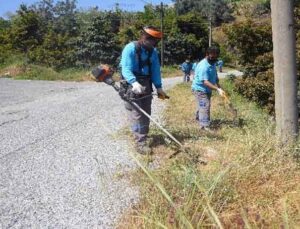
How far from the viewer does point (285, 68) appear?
5512 mm

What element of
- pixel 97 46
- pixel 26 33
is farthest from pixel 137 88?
pixel 26 33

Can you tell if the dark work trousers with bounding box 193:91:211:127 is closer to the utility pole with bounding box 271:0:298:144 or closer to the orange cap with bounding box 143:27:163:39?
the orange cap with bounding box 143:27:163:39

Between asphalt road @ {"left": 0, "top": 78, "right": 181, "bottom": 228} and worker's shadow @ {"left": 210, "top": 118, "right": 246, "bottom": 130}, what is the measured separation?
1.68 meters

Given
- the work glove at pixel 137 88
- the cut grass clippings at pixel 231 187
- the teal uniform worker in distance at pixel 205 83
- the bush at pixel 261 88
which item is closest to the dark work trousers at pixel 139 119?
the work glove at pixel 137 88

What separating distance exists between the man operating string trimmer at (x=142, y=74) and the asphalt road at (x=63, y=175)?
0.29 meters

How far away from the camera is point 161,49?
149ft

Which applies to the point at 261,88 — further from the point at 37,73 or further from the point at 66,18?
the point at 66,18

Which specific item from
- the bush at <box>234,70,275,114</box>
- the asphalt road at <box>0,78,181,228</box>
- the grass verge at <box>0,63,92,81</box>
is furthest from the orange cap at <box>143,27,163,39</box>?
the grass verge at <box>0,63,92,81</box>

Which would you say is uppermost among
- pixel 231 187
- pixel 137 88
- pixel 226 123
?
pixel 137 88

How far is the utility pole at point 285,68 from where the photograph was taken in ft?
17.7

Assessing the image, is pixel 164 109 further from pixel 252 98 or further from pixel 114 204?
pixel 114 204

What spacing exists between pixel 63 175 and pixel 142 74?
1838 millimetres

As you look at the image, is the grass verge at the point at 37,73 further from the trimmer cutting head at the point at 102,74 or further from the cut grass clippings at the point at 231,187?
the cut grass clippings at the point at 231,187

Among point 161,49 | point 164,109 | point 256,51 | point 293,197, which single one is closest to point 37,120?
point 164,109
